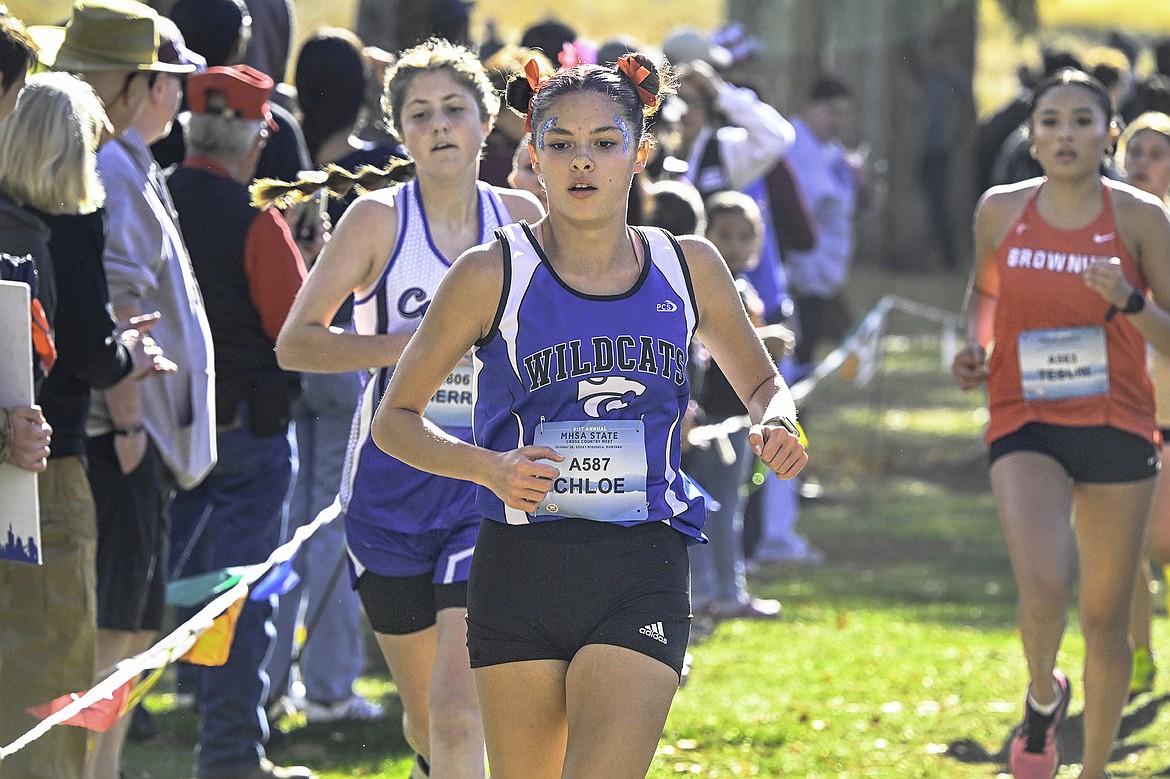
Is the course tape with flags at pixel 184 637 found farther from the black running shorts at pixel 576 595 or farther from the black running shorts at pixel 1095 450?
the black running shorts at pixel 1095 450

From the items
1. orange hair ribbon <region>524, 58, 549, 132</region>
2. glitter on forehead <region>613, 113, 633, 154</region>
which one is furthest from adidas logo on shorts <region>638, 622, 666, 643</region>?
orange hair ribbon <region>524, 58, 549, 132</region>

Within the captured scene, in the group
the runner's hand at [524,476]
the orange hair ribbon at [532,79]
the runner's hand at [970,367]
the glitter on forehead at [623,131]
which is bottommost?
the runner's hand at [970,367]

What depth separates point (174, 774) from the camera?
6320 mm

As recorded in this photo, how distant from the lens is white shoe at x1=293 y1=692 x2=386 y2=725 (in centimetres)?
692

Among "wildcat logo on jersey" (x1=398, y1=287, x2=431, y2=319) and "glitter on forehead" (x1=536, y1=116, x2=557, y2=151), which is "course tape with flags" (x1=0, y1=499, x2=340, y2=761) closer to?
"wildcat logo on jersey" (x1=398, y1=287, x2=431, y2=319)

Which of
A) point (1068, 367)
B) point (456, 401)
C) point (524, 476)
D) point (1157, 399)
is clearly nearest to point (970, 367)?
point (1068, 367)

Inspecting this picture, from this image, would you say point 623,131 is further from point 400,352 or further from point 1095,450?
point 1095,450

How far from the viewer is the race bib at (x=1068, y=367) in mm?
5812

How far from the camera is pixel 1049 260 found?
19.3 feet

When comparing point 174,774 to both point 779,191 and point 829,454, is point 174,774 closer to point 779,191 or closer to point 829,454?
point 779,191

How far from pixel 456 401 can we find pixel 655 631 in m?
1.29

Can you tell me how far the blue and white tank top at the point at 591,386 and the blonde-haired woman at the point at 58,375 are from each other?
5.01 ft

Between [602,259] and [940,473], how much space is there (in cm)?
1098

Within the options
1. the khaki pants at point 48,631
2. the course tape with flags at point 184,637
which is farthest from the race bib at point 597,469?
the khaki pants at point 48,631
